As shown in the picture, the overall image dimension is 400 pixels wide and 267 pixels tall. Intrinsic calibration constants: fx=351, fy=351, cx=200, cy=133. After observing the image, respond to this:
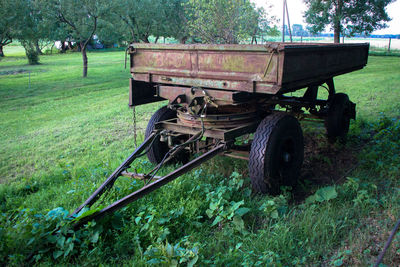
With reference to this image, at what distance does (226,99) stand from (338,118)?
10.2 feet

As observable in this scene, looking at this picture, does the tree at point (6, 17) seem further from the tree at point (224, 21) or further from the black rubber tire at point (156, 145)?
the black rubber tire at point (156, 145)

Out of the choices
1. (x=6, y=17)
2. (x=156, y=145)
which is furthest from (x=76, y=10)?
(x=156, y=145)

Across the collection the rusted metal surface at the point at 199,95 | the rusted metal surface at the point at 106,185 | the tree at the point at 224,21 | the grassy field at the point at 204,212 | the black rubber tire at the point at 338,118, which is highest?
the tree at the point at 224,21

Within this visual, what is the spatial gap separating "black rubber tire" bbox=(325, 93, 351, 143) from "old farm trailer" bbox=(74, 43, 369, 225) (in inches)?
40.7

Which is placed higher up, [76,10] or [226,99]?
[76,10]

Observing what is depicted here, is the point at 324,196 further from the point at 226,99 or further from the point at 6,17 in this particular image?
the point at 6,17

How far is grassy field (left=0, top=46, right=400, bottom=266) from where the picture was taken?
299 centimetres

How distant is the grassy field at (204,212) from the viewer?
299cm

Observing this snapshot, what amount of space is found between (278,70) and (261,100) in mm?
1143

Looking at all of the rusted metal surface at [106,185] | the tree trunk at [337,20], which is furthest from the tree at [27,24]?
the tree trunk at [337,20]

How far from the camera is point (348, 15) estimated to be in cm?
2791

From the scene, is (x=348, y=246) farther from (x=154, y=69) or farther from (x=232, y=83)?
(x=154, y=69)

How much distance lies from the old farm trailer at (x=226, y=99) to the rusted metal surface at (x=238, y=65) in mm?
11

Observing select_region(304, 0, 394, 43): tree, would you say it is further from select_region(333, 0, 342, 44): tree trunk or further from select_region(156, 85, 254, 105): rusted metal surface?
select_region(156, 85, 254, 105): rusted metal surface
